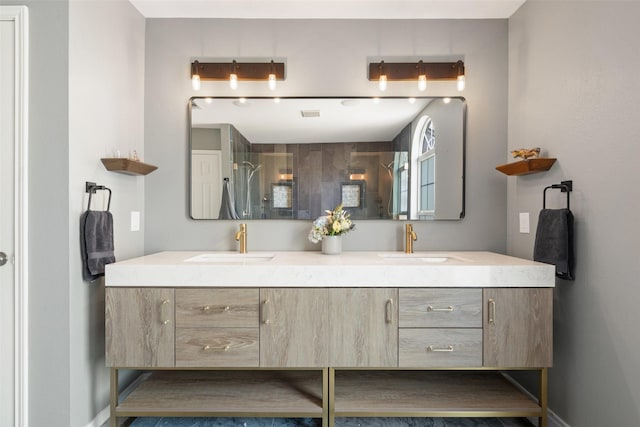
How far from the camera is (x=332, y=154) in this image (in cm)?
222

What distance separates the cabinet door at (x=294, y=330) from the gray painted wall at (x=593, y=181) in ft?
4.10

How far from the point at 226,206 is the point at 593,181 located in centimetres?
202

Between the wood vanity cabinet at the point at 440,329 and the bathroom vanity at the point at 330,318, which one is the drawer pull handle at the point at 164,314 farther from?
the wood vanity cabinet at the point at 440,329

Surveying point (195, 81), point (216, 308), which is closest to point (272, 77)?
point (195, 81)

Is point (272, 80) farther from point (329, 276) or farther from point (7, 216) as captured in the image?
point (7, 216)

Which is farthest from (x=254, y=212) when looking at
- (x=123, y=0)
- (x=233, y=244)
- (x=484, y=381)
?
(x=484, y=381)

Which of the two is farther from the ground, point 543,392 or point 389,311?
point 389,311

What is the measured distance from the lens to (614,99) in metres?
1.43

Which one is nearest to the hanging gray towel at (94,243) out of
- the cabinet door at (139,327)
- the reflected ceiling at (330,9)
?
the cabinet door at (139,327)

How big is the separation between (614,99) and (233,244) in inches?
84.6

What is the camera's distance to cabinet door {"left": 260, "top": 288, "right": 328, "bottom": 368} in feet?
5.25

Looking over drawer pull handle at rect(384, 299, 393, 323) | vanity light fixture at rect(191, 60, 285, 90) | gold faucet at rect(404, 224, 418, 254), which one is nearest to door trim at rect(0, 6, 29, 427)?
vanity light fixture at rect(191, 60, 285, 90)

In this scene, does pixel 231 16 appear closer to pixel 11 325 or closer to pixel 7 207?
pixel 7 207

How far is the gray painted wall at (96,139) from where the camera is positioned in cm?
159
